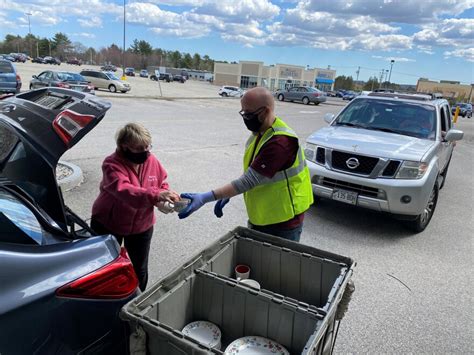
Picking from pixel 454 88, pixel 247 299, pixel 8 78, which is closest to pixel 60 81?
pixel 8 78

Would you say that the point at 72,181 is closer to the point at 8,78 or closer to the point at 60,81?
the point at 8,78

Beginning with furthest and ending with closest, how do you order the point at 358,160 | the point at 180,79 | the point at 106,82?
the point at 180,79 → the point at 106,82 → the point at 358,160

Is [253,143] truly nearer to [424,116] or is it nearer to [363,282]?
[363,282]

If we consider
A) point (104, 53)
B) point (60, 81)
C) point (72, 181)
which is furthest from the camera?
point (104, 53)

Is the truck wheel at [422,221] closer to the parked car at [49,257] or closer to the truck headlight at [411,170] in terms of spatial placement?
the truck headlight at [411,170]

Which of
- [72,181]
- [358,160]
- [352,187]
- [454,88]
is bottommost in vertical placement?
[72,181]

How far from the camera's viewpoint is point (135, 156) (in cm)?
249

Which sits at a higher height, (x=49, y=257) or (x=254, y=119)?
(x=254, y=119)

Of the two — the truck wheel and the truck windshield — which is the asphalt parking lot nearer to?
the truck wheel

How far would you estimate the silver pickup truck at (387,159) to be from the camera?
15.6 ft

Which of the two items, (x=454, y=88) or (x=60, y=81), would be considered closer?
(x=60, y=81)

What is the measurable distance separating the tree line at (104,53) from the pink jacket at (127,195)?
11647 cm

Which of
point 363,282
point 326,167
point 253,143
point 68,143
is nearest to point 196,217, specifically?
point 326,167

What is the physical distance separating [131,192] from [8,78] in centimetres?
1543
